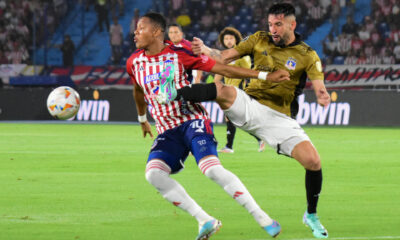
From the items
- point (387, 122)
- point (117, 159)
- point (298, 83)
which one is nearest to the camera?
point (298, 83)

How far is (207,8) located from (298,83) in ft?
83.6

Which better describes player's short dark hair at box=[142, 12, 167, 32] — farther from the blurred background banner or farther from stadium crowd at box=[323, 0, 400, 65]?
stadium crowd at box=[323, 0, 400, 65]

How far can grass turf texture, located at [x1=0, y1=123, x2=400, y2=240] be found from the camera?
7145 millimetres

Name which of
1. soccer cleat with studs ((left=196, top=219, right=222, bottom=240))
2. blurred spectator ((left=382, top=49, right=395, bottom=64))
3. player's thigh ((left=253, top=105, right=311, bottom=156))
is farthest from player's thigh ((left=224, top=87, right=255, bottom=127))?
blurred spectator ((left=382, top=49, right=395, bottom=64))

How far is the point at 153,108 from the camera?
700 cm

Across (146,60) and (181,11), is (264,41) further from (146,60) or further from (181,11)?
(181,11)

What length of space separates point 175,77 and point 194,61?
0.21 meters

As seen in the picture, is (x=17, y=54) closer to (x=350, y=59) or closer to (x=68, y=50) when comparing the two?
(x=68, y=50)

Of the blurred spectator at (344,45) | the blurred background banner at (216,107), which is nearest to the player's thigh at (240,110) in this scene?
the blurred background banner at (216,107)

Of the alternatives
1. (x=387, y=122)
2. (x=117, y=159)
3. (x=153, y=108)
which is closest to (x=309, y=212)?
(x=153, y=108)

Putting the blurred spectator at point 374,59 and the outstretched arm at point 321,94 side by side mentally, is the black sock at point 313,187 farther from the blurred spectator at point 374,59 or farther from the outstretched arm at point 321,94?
the blurred spectator at point 374,59

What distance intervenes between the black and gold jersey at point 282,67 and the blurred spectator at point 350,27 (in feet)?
75.6

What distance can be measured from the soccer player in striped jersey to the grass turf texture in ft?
1.25

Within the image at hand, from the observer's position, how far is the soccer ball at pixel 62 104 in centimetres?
1262
